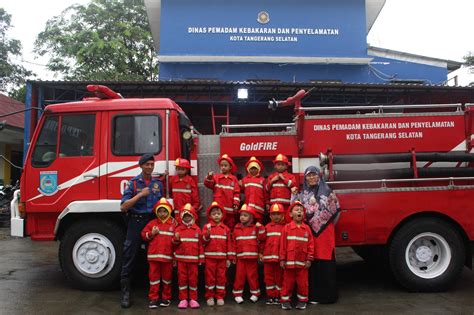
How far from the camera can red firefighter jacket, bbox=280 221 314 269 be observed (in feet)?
16.0

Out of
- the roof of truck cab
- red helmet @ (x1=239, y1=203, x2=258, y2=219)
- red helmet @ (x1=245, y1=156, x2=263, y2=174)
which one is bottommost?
red helmet @ (x1=239, y1=203, x2=258, y2=219)

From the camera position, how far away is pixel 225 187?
5371mm

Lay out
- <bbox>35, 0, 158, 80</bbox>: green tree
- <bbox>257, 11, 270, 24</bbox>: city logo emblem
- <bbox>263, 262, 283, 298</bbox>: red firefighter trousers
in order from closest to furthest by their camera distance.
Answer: <bbox>263, 262, 283, 298</bbox>: red firefighter trousers → <bbox>257, 11, 270, 24</bbox>: city logo emblem → <bbox>35, 0, 158, 80</bbox>: green tree

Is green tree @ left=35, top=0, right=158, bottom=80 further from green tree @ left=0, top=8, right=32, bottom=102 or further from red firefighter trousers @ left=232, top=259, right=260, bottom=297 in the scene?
red firefighter trousers @ left=232, top=259, right=260, bottom=297

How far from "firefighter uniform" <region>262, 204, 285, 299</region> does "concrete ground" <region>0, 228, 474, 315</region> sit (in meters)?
0.25

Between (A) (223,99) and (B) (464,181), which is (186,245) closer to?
(B) (464,181)

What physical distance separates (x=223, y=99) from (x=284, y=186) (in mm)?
7765

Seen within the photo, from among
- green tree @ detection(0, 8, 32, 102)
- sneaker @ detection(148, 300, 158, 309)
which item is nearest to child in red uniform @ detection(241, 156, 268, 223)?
sneaker @ detection(148, 300, 158, 309)

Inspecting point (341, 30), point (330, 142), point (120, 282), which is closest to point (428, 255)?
point (330, 142)

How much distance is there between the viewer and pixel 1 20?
2983 cm

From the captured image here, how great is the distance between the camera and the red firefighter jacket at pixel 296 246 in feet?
16.0

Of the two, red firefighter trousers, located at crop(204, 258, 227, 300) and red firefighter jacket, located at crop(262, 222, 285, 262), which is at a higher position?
red firefighter jacket, located at crop(262, 222, 285, 262)

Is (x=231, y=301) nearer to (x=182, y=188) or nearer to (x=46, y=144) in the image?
(x=182, y=188)

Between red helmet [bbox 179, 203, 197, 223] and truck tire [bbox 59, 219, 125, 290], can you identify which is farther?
truck tire [bbox 59, 219, 125, 290]
